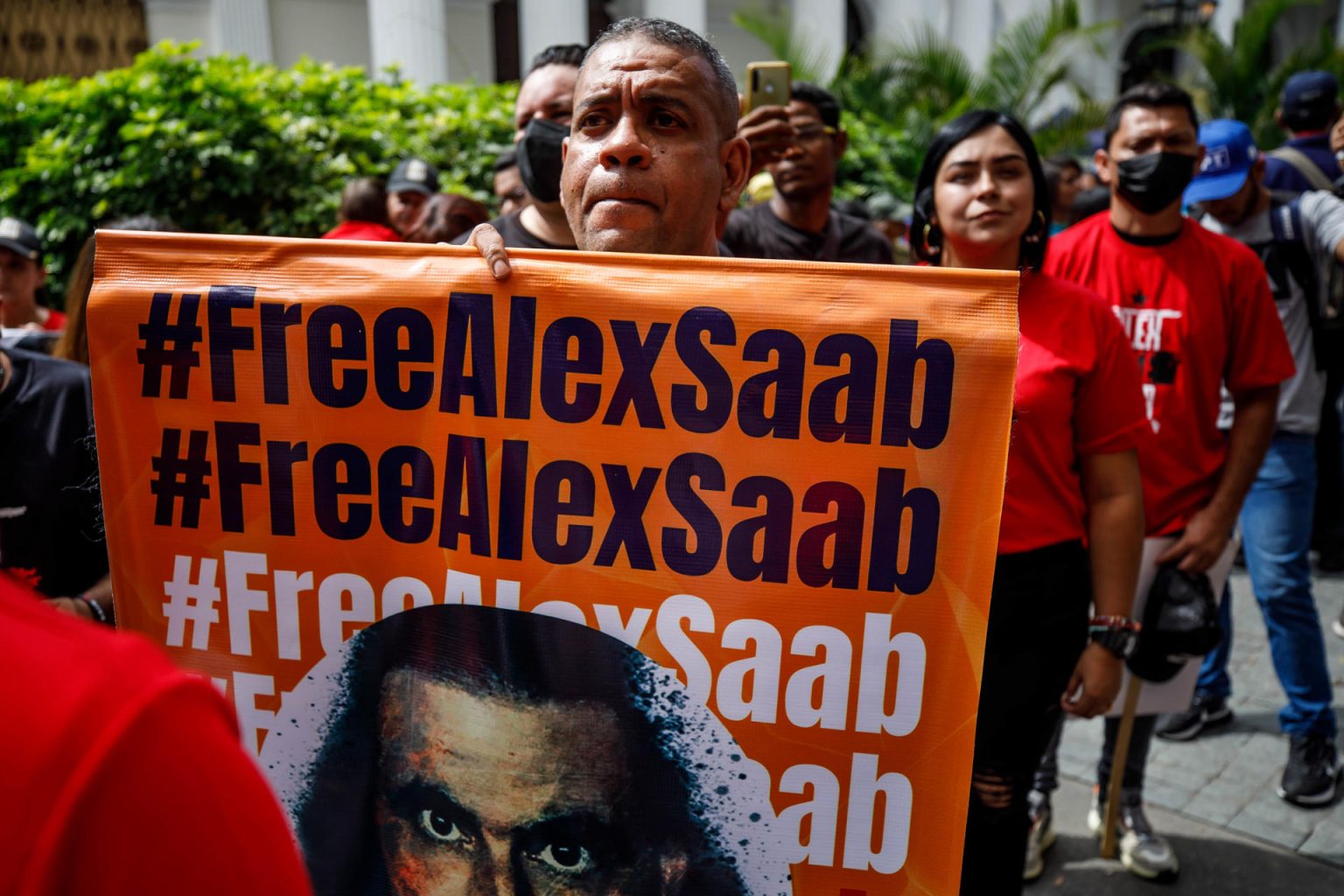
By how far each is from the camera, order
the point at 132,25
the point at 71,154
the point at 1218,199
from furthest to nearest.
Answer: the point at 132,25 → the point at 71,154 → the point at 1218,199

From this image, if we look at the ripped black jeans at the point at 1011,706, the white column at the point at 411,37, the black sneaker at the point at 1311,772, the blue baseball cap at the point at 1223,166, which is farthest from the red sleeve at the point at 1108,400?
the white column at the point at 411,37

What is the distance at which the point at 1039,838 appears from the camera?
3.35m

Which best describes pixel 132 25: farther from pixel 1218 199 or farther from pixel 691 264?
pixel 691 264

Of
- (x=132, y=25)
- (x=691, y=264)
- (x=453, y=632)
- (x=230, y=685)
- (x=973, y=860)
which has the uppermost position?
Result: (x=132, y=25)

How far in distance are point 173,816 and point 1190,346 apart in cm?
304

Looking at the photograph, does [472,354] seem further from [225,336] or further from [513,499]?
[225,336]

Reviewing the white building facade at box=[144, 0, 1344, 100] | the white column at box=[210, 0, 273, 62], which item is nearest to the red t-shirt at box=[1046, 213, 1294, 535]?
the white building facade at box=[144, 0, 1344, 100]

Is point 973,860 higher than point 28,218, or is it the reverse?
point 28,218

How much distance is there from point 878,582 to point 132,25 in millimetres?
14761

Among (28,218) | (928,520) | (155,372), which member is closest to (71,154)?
(28,218)

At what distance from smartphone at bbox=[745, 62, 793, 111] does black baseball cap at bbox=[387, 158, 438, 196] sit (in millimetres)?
3219

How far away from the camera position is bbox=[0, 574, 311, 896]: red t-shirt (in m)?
0.56

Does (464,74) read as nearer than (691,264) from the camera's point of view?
No

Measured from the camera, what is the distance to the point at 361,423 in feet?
5.28
